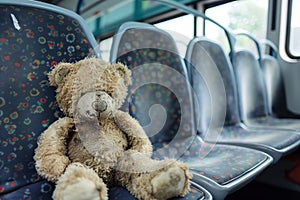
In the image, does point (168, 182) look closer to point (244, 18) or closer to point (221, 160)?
point (221, 160)

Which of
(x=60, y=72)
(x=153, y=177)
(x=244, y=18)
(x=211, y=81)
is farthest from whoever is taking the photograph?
(x=244, y=18)

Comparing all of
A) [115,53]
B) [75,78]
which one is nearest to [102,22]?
[115,53]

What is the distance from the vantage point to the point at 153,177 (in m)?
0.63

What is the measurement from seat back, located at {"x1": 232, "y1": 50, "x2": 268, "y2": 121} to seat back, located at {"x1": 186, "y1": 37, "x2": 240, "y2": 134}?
0.25 m

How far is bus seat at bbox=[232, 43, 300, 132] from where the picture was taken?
196 centimetres

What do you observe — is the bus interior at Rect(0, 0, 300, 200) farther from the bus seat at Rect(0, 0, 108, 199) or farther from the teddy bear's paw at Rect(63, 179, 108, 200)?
the teddy bear's paw at Rect(63, 179, 108, 200)

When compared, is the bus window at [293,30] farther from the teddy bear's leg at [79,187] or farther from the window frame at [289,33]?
the teddy bear's leg at [79,187]

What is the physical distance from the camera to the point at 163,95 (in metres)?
1.22

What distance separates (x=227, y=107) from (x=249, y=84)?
0.50 metres

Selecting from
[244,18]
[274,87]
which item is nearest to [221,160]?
[274,87]

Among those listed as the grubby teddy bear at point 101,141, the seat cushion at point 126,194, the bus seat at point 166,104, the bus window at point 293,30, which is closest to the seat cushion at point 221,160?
the bus seat at point 166,104

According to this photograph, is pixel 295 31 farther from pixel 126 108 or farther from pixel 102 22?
pixel 102 22

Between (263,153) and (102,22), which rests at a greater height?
(102,22)

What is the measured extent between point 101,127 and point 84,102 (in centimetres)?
9
